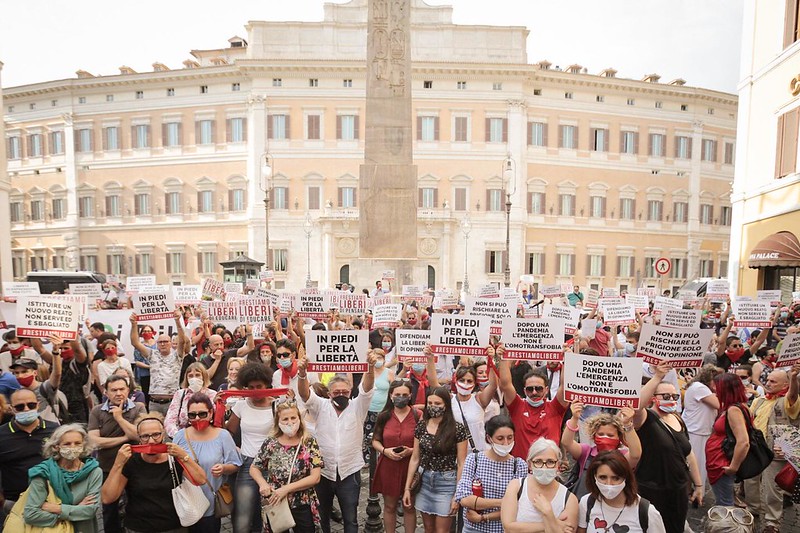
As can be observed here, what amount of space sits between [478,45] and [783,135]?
22273 millimetres

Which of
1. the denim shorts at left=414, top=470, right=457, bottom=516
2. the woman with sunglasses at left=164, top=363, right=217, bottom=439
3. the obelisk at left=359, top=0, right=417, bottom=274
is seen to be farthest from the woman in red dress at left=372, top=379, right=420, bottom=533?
the obelisk at left=359, top=0, right=417, bottom=274

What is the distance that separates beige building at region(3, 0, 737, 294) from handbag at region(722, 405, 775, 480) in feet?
94.1

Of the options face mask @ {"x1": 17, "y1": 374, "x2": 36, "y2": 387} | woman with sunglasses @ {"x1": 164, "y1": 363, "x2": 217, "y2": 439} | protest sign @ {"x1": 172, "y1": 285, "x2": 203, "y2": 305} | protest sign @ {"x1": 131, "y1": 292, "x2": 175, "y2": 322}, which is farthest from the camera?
protest sign @ {"x1": 172, "y1": 285, "x2": 203, "y2": 305}

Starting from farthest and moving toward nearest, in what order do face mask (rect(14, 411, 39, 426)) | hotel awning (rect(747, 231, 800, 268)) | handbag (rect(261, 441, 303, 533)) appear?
A: hotel awning (rect(747, 231, 800, 268)), face mask (rect(14, 411, 39, 426)), handbag (rect(261, 441, 303, 533))

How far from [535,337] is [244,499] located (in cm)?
323

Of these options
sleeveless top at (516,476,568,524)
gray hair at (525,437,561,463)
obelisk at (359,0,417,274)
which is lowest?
sleeveless top at (516,476,568,524)

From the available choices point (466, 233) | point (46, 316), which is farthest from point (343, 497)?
point (466, 233)

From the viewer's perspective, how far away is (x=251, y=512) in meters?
4.18

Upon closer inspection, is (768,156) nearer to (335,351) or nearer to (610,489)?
(335,351)

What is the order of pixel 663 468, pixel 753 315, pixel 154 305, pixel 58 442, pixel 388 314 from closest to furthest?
pixel 58 442
pixel 663 468
pixel 154 305
pixel 753 315
pixel 388 314

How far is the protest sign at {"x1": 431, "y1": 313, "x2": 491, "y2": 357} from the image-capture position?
18.6 feet

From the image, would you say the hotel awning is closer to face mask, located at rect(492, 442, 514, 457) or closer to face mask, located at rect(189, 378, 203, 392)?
face mask, located at rect(492, 442, 514, 457)

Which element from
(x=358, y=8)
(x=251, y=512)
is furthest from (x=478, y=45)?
(x=251, y=512)

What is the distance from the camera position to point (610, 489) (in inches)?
114
